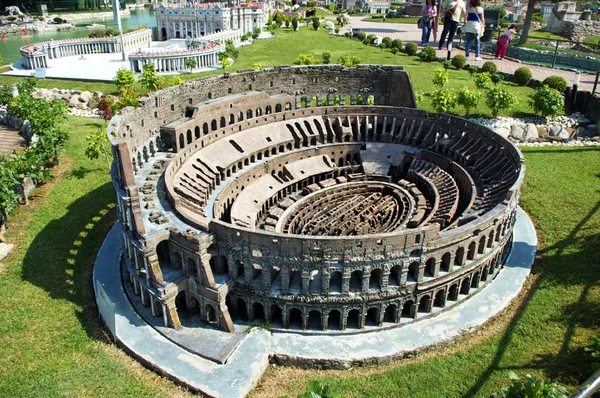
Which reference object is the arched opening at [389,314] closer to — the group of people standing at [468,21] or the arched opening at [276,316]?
the arched opening at [276,316]

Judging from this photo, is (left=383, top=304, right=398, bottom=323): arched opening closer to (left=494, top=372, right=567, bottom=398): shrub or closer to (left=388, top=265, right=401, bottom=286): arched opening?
(left=388, top=265, right=401, bottom=286): arched opening

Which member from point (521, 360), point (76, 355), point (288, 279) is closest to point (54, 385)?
point (76, 355)

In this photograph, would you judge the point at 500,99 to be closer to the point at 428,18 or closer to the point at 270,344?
the point at 428,18

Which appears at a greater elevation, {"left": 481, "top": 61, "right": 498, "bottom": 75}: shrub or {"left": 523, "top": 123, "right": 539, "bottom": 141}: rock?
{"left": 481, "top": 61, "right": 498, "bottom": 75}: shrub

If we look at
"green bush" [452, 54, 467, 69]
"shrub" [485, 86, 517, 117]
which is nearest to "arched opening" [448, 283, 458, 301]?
"shrub" [485, 86, 517, 117]

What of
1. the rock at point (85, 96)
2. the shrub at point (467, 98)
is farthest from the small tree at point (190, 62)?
the shrub at point (467, 98)

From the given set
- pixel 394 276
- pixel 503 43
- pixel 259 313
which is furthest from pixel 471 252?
pixel 503 43
